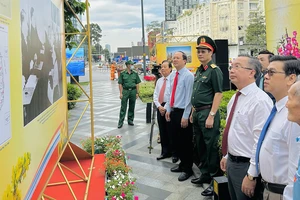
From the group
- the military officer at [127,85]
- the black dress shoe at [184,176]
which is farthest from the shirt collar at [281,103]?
the military officer at [127,85]

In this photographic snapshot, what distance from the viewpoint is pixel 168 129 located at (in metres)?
4.39

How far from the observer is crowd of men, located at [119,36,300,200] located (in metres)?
1.58

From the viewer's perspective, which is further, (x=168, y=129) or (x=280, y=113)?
(x=168, y=129)

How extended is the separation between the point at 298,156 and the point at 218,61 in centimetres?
767

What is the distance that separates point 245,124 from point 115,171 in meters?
1.68

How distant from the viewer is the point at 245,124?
2117mm

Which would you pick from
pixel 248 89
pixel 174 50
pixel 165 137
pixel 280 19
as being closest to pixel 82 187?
pixel 165 137

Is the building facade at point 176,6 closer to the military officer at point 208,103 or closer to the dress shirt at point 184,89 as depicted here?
the dress shirt at point 184,89

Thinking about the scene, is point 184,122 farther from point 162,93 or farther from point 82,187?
point 82,187

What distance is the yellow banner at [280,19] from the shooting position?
6797 millimetres

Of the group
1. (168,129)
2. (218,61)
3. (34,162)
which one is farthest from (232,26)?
(34,162)

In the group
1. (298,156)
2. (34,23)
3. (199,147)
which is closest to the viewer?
(298,156)

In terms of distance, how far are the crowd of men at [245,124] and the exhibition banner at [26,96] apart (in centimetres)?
125

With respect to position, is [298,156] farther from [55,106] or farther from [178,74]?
[178,74]
